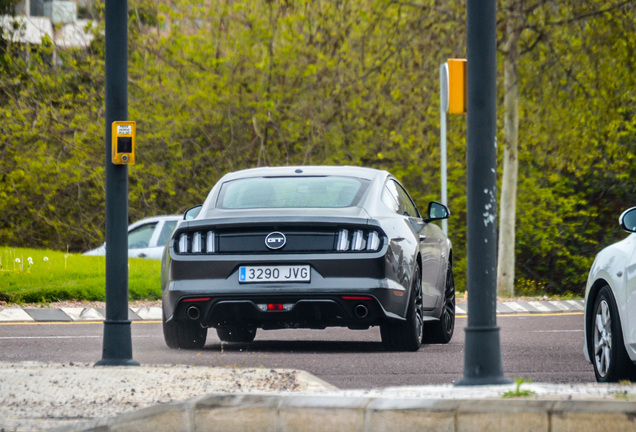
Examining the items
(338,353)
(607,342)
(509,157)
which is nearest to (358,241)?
(338,353)

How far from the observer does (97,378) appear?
7.66m

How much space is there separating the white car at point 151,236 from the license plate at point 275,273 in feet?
45.4

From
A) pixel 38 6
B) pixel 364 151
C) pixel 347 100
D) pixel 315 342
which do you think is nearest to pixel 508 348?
pixel 315 342

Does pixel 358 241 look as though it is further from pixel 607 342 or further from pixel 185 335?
pixel 607 342

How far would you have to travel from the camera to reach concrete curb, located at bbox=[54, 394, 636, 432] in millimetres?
5074

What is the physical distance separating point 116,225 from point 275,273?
168 cm

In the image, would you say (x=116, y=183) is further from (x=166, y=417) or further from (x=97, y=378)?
(x=166, y=417)

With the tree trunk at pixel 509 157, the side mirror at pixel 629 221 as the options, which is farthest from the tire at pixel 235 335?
the tree trunk at pixel 509 157

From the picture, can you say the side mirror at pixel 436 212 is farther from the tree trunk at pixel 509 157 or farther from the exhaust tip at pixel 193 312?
the tree trunk at pixel 509 157

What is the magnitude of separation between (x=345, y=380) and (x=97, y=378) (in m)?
1.70

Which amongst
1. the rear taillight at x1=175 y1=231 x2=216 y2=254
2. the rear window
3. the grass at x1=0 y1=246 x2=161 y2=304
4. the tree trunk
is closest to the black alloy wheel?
the rear taillight at x1=175 y1=231 x2=216 y2=254

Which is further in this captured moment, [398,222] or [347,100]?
[347,100]

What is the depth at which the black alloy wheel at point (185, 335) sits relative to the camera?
35.2ft

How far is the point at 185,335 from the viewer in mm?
10891
